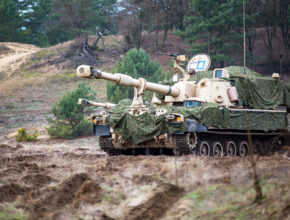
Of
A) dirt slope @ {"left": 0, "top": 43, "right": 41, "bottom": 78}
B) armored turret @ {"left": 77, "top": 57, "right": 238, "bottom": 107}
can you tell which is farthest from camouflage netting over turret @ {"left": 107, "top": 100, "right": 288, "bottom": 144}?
dirt slope @ {"left": 0, "top": 43, "right": 41, "bottom": 78}

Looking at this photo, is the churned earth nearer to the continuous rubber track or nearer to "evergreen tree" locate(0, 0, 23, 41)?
the continuous rubber track

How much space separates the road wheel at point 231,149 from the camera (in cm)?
1697

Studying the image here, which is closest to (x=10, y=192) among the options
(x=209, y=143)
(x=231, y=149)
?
(x=209, y=143)

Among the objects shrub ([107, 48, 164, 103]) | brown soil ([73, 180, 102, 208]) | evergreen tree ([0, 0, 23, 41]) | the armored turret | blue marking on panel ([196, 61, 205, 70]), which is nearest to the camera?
brown soil ([73, 180, 102, 208])

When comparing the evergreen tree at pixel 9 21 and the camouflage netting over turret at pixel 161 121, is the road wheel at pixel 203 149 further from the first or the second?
the evergreen tree at pixel 9 21

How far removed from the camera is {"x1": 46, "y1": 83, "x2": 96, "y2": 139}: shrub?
92.7 ft

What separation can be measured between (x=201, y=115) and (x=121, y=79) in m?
2.74

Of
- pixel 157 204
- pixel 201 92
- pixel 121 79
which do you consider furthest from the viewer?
pixel 201 92

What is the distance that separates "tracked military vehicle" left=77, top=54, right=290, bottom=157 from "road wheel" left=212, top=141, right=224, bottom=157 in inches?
1.2

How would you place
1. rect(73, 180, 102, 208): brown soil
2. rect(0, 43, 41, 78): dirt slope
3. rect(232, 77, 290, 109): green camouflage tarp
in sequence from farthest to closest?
rect(0, 43, 41, 78): dirt slope, rect(232, 77, 290, 109): green camouflage tarp, rect(73, 180, 102, 208): brown soil

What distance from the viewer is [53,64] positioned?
52.9 m

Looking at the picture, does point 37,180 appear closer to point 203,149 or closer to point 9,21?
point 203,149

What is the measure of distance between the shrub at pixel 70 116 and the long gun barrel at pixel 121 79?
39.5 feet

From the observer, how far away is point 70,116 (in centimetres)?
2883
